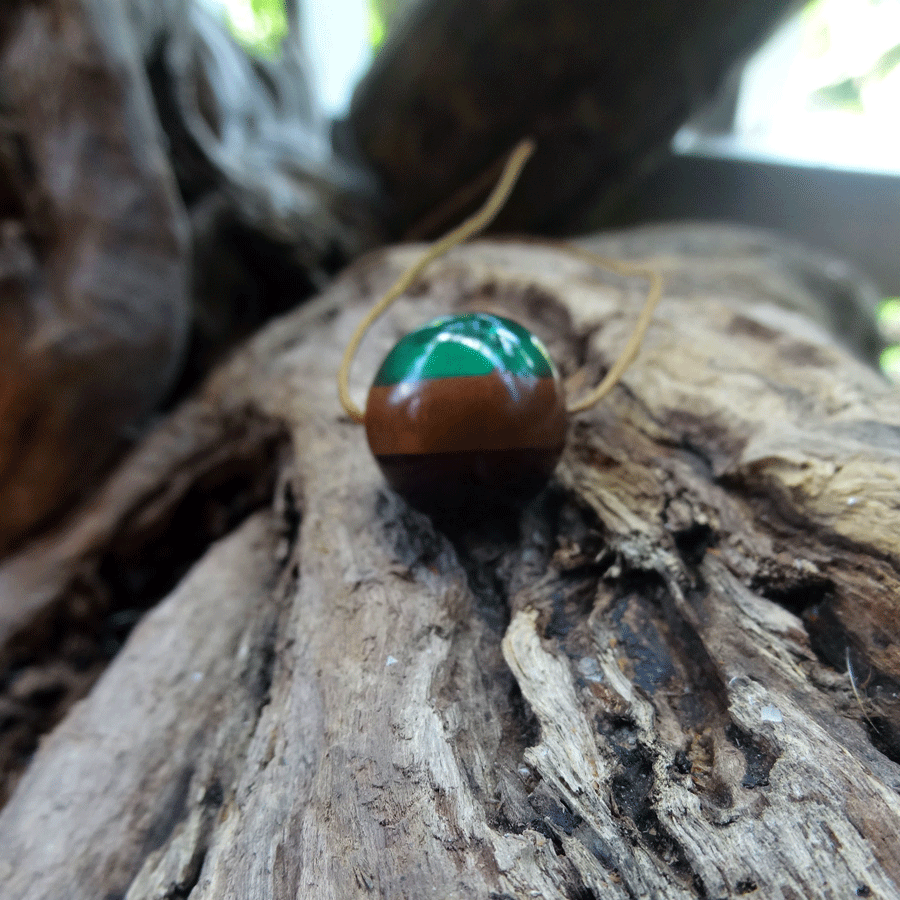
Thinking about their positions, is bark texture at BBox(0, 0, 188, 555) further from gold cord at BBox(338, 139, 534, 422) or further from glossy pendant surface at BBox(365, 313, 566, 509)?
glossy pendant surface at BBox(365, 313, 566, 509)

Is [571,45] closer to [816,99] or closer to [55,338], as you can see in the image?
[816,99]

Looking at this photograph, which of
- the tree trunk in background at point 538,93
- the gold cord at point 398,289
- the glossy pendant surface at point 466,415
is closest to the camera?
the glossy pendant surface at point 466,415

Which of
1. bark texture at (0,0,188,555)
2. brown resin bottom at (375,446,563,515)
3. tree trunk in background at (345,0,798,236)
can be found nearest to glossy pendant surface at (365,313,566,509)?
brown resin bottom at (375,446,563,515)

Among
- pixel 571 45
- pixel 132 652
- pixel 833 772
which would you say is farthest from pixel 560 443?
pixel 571 45

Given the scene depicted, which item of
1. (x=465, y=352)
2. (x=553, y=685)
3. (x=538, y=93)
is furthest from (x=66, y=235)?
(x=538, y=93)

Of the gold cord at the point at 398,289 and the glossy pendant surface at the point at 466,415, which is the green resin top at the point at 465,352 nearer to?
the glossy pendant surface at the point at 466,415

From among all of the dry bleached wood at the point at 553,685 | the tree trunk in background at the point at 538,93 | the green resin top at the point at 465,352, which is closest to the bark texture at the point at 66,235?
the dry bleached wood at the point at 553,685
